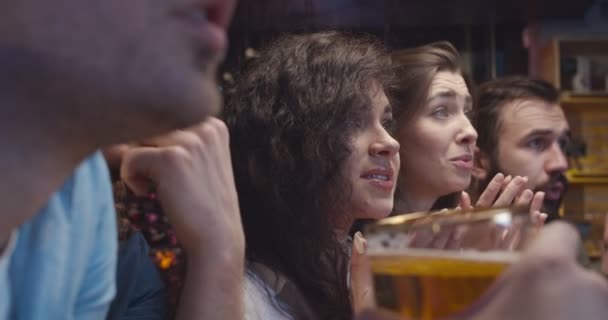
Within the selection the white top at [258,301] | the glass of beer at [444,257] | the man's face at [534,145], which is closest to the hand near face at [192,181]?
the white top at [258,301]

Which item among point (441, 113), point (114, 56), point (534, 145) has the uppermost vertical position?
point (114, 56)

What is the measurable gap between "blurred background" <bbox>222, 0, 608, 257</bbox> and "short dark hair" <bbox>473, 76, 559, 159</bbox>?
1.65m

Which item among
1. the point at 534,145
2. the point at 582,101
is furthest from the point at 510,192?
the point at 582,101

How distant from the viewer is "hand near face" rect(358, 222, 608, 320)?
1.48ft

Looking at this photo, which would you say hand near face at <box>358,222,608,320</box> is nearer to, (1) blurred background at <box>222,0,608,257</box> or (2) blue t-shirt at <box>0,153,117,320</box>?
(2) blue t-shirt at <box>0,153,117,320</box>

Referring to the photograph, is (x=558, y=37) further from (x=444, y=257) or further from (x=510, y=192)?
(x=444, y=257)

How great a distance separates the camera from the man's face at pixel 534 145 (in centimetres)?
282

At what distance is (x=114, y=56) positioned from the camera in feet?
1.96

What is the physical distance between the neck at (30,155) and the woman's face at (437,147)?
1.47 meters

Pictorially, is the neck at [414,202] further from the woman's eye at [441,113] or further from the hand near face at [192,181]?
the hand near face at [192,181]

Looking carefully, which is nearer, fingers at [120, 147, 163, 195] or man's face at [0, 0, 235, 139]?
man's face at [0, 0, 235, 139]

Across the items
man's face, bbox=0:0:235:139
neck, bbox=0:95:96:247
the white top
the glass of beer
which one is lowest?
the white top

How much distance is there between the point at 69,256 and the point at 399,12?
4431 mm

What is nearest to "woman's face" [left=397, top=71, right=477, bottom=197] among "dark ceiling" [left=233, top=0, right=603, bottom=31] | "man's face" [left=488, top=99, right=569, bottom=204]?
"man's face" [left=488, top=99, right=569, bottom=204]
